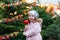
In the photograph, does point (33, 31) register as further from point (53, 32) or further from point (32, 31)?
point (53, 32)

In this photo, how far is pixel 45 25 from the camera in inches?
350

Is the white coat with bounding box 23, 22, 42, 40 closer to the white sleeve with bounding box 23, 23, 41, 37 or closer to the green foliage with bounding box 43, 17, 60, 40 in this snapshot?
the white sleeve with bounding box 23, 23, 41, 37

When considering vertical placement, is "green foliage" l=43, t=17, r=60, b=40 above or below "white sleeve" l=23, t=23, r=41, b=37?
below

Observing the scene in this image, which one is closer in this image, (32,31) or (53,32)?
(32,31)

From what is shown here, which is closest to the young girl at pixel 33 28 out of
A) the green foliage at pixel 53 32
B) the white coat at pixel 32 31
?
the white coat at pixel 32 31

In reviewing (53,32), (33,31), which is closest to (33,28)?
(33,31)

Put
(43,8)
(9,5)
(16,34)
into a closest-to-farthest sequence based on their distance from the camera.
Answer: (16,34) < (9,5) < (43,8)

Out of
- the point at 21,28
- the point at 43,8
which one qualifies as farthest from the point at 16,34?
the point at 43,8

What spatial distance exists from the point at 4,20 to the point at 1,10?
553 mm

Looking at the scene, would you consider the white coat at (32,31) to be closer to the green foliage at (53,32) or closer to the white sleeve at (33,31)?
the white sleeve at (33,31)

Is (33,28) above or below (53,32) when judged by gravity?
above

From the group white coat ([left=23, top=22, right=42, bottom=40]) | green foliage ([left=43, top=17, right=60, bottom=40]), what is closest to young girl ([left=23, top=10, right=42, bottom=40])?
white coat ([left=23, top=22, right=42, bottom=40])

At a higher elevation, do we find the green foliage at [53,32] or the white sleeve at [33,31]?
the white sleeve at [33,31]

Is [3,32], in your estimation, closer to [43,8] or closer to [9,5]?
[9,5]
